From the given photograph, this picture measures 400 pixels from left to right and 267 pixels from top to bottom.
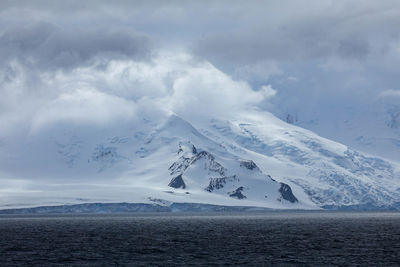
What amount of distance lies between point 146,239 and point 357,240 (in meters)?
35.7

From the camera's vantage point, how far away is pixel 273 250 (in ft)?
366

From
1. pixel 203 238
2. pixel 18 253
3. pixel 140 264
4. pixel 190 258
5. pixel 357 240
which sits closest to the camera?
pixel 140 264

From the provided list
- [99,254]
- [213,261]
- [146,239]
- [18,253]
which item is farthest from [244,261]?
[146,239]

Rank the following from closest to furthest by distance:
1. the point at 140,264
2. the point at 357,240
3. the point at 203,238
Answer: the point at 140,264
the point at 357,240
the point at 203,238

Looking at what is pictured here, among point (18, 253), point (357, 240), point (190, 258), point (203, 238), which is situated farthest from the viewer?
point (203, 238)

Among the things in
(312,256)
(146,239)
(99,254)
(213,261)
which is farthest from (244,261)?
(146,239)

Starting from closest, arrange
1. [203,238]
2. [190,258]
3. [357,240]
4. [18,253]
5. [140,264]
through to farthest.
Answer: [140,264] → [190,258] → [18,253] → [357,240] → [203,238]

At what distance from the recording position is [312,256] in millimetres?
101125

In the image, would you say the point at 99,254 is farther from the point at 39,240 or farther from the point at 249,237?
the point at 249,237

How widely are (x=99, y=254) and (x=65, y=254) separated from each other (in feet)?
15.2

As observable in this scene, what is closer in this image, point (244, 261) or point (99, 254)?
point (244, 261)

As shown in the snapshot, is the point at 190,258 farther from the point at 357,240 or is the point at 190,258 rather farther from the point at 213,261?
the point at 357,240

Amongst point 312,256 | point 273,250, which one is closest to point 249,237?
point 273,250

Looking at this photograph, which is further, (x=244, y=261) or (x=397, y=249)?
(x=397, y=249)
